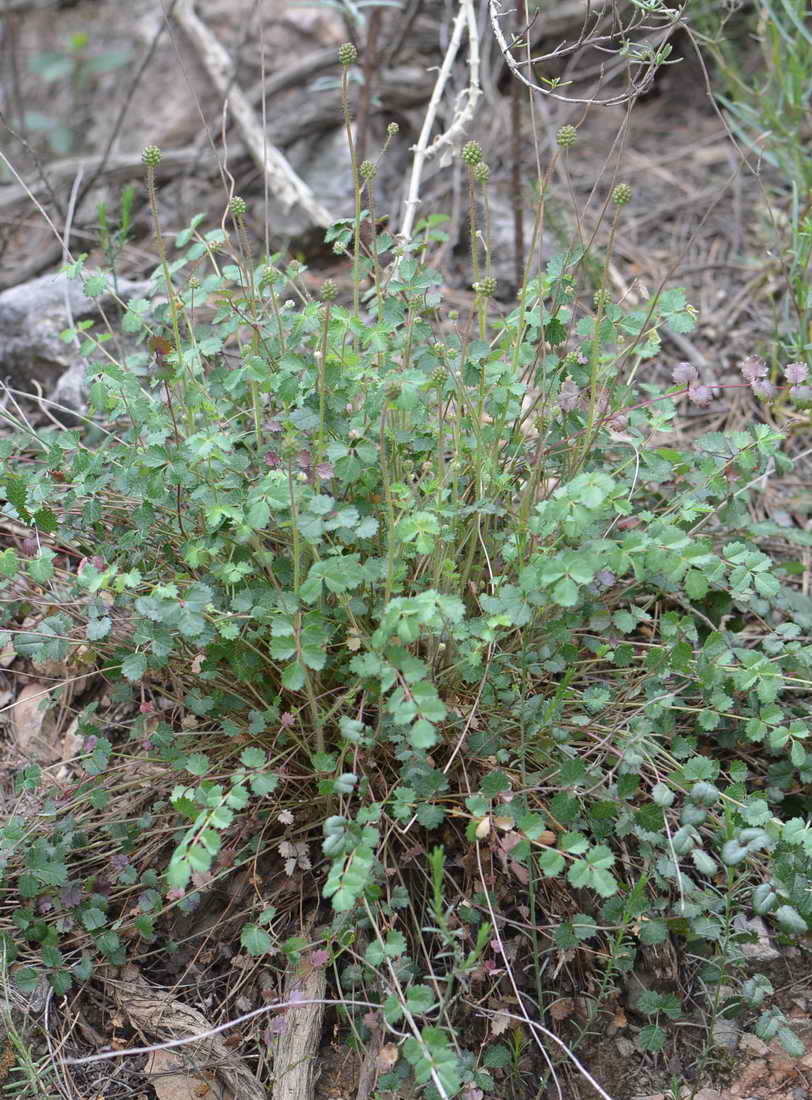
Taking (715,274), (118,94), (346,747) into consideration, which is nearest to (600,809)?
(346,747)

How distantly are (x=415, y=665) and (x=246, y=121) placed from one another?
2.63m

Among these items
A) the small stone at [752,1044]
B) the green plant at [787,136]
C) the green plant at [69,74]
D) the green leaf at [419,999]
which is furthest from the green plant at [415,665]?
the green plant at [69,74]

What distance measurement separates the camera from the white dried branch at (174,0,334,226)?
333 cm

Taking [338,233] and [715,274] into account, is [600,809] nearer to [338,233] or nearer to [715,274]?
[338,233]

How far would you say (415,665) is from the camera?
1.55 metres

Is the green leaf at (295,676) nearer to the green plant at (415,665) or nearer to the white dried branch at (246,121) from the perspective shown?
the green plant at (415,665)

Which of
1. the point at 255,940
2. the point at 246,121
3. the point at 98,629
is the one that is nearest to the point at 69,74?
the point at 246,121

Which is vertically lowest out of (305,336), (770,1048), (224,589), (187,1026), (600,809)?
(770,1048)

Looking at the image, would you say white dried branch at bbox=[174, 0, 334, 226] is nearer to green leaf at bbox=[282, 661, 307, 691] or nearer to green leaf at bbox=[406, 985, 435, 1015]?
green leaf at bbox=[282, 661, 307, 691]

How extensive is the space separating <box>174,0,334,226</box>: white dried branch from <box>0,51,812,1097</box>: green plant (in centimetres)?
133

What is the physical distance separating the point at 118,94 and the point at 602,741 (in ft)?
11.0

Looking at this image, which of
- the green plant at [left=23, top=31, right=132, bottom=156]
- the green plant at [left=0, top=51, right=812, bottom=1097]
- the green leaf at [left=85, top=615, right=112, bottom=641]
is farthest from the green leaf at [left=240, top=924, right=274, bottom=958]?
the green plant at [left=23, top=31, right=132, bottom=156]

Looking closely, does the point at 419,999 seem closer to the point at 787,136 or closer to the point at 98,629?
the point at 98,629

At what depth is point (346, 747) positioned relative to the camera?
1740mm
